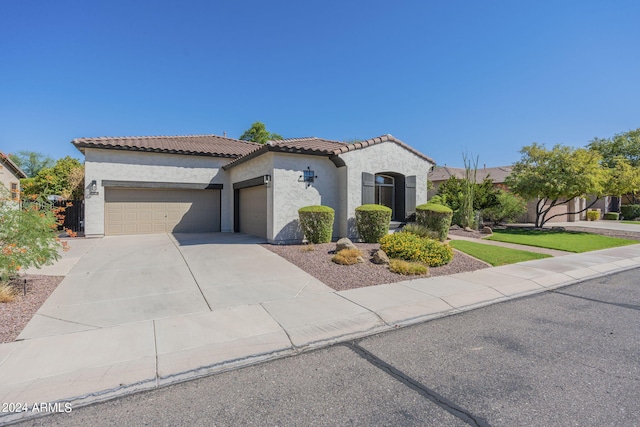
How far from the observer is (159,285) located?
6.58 m

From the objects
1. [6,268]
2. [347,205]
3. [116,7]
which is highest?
[116,7]

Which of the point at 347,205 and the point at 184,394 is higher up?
the point at 347,205

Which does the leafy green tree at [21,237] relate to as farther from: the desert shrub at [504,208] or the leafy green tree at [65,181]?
the desert shrub at [504,208]

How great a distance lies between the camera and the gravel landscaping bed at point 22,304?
4.30 metres

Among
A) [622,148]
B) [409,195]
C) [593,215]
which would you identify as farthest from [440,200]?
[622,148]

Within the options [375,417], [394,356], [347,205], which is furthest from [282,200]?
[375,417]

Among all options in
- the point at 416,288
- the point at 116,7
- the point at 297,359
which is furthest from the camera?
the point at 116,7

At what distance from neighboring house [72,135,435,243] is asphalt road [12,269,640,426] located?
8.04m

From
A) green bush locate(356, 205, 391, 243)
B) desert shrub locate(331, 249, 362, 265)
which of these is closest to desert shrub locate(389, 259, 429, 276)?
desert shrub locate(331, 249, 362, 265)

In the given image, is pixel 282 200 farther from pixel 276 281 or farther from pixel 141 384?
pixel 141 384

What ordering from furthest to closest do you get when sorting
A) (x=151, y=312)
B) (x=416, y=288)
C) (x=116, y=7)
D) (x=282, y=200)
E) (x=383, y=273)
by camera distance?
(x=282, y=200), (x=116, y=7), (x=383, y=273), (x=416, y=288), (x=151, y=312)

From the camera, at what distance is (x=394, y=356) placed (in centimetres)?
384

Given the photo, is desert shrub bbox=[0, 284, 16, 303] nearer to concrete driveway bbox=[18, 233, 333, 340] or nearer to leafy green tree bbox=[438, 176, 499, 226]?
concrete driveway bbox=[18, 233, 333, 340]

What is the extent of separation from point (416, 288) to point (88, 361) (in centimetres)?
559
